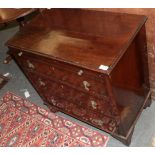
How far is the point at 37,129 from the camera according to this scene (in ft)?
7.87

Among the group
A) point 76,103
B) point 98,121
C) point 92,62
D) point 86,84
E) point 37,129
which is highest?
point 92,62

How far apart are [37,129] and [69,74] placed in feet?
3.24

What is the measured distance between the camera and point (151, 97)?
2.27 m

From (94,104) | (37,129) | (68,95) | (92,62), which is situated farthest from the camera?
(37,129)

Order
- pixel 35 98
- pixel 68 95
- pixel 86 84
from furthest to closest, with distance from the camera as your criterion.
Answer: pixel 35 98 < pixel 68 95 < pixel 86 84

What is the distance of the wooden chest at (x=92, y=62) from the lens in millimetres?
1473

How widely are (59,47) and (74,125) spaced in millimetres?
995

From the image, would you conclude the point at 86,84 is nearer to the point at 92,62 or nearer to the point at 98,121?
the point at 92,62

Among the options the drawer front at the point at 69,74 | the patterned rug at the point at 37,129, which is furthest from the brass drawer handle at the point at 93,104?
the patterned rug at the point at 37,129

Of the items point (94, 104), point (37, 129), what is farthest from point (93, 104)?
point (37, 129)

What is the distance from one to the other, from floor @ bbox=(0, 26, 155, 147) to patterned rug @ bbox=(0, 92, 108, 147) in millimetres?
111

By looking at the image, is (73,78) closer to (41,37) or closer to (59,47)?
(59,47)

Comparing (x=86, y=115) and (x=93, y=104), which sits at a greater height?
(x=93, y=104)
